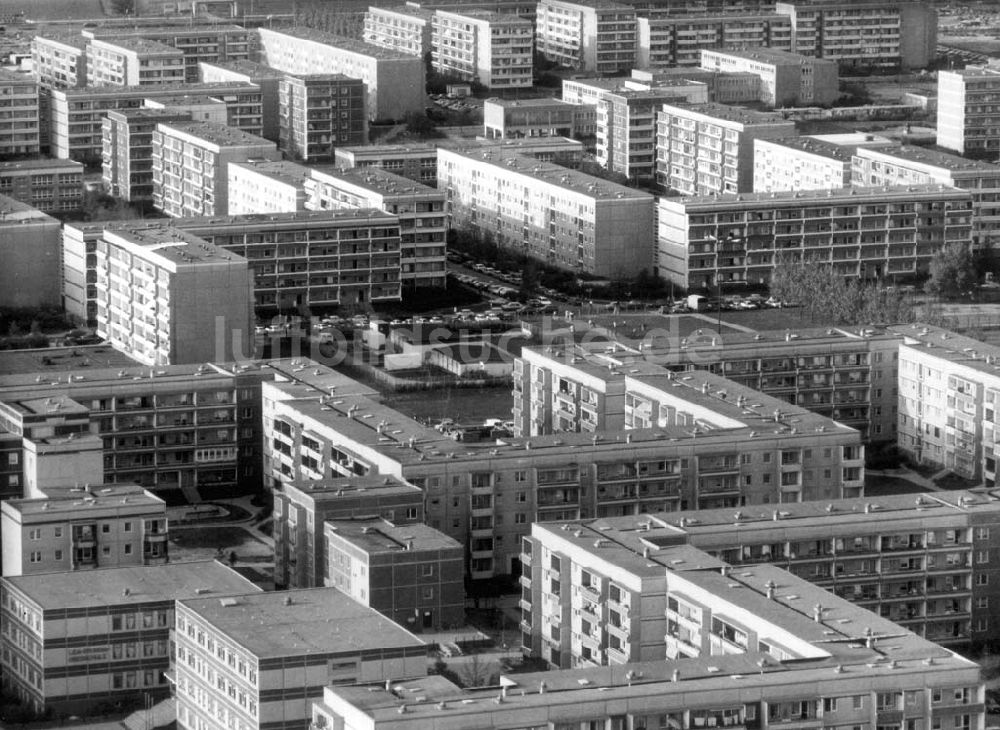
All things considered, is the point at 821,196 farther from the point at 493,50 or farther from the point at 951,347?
the point at 493,50

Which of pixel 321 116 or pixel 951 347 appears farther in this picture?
pixel 321 116

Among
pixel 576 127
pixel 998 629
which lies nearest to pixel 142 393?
pixel 998 629

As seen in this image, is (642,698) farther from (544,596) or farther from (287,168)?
(287,168)

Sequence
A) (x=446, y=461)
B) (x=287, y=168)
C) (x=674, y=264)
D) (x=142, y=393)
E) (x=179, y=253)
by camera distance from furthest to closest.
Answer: (x=287, y=168)
(x=674, y=264)
(x=179, y=253)
(x=142, y=393)
(x=446, y=461)

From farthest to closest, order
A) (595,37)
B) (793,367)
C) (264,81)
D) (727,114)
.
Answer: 1. (595,37)
2. (264,81)
3. (727,114)
4. (793,367)

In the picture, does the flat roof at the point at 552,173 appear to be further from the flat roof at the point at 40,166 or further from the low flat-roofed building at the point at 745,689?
the low flat-roofed building at the point at 745,689

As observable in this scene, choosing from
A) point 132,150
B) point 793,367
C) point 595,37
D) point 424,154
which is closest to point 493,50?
point 595,37
